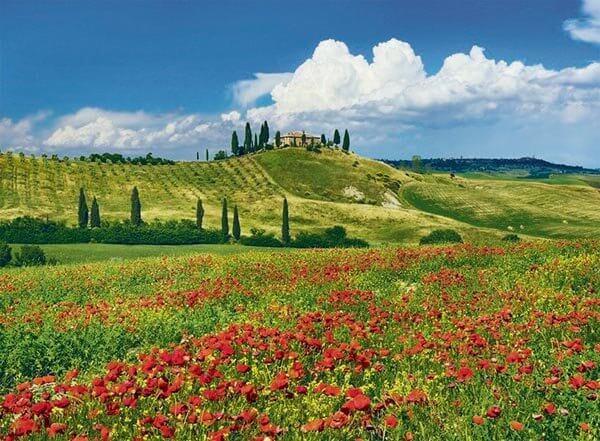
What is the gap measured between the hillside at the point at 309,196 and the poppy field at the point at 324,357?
7934 cm

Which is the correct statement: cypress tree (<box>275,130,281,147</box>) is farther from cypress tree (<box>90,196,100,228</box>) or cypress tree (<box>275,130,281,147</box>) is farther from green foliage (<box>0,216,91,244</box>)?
green foliage (<box>0,216,91,244</box>)

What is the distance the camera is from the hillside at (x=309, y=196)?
107188mm

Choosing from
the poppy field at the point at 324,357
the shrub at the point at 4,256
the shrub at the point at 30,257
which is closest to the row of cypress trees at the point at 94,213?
the shrub at the point at 4,256

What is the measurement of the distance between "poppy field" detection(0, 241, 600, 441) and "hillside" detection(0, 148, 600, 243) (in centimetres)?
7934

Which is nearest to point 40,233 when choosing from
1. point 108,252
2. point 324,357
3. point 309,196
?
point 108,252

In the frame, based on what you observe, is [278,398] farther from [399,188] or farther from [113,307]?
[399,188]

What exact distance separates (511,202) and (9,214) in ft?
361

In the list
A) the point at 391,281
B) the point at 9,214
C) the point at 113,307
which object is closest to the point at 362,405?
the point at 113,307

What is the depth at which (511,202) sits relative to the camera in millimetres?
138250

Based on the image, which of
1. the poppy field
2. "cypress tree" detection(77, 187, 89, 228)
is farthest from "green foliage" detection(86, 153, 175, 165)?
the poppy field

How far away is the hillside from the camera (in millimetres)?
107188

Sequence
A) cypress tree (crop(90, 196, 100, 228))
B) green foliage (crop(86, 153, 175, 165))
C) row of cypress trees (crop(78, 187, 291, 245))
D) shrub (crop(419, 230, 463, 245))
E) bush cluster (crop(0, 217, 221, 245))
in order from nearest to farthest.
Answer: shrub (crop(419, 230, 463, 245)), bush cluster (crop(0, 217, 221, 245)), row of cypress trees (crop(78, 187, 291, 245)), cypress tree (crop(90, 196, 100, 228)), green foliage (crop(86, 153, 175, 165))

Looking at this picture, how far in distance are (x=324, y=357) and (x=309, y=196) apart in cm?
12935

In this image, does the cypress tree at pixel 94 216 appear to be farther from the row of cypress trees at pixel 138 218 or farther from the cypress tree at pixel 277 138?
the cypress tree at pixel 277 138
